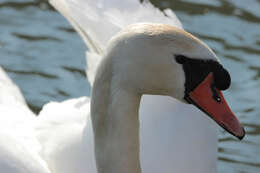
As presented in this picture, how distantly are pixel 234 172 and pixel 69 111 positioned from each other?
1.43 metres

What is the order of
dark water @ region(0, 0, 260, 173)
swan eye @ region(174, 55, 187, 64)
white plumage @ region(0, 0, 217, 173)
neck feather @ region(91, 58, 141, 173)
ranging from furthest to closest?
dark water @ region(0, 0, 260, 173)
white plumage @ region(0, 0, 217, 173)
neck feather @ region(91, 58, 141, 173)
swan eye @ region(174, 55, 187, 64)

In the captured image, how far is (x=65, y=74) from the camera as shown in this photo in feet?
20.5

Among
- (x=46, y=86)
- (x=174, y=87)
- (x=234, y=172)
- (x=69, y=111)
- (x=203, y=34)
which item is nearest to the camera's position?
(x=174, y=87)

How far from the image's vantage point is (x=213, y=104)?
2963 millimetres

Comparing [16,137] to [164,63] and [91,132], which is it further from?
[164,63]

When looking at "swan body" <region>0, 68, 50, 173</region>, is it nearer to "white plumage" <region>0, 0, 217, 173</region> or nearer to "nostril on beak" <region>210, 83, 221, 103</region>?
"white plumage" <region>0, 0, 217, 173</region>

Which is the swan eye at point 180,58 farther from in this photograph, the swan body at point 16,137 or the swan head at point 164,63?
the swan body at point 16,137

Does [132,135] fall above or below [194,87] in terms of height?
below

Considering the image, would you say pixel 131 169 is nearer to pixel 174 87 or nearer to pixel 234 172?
pixel 174 87

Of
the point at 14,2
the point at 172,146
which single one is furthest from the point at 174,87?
the point at 14,2

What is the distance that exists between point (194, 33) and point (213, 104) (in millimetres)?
3960

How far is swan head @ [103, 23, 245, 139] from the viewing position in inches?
112

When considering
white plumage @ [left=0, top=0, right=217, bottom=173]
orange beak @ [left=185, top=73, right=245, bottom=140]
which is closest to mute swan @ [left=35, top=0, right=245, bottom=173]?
white plumage @ [left=0, top=0, right=217, bottom=173]

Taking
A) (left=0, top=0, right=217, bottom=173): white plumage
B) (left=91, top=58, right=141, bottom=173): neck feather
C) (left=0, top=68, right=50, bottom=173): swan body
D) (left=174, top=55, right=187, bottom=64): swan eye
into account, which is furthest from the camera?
(left=0, top=0, right=217, bottom=173): white plumage
